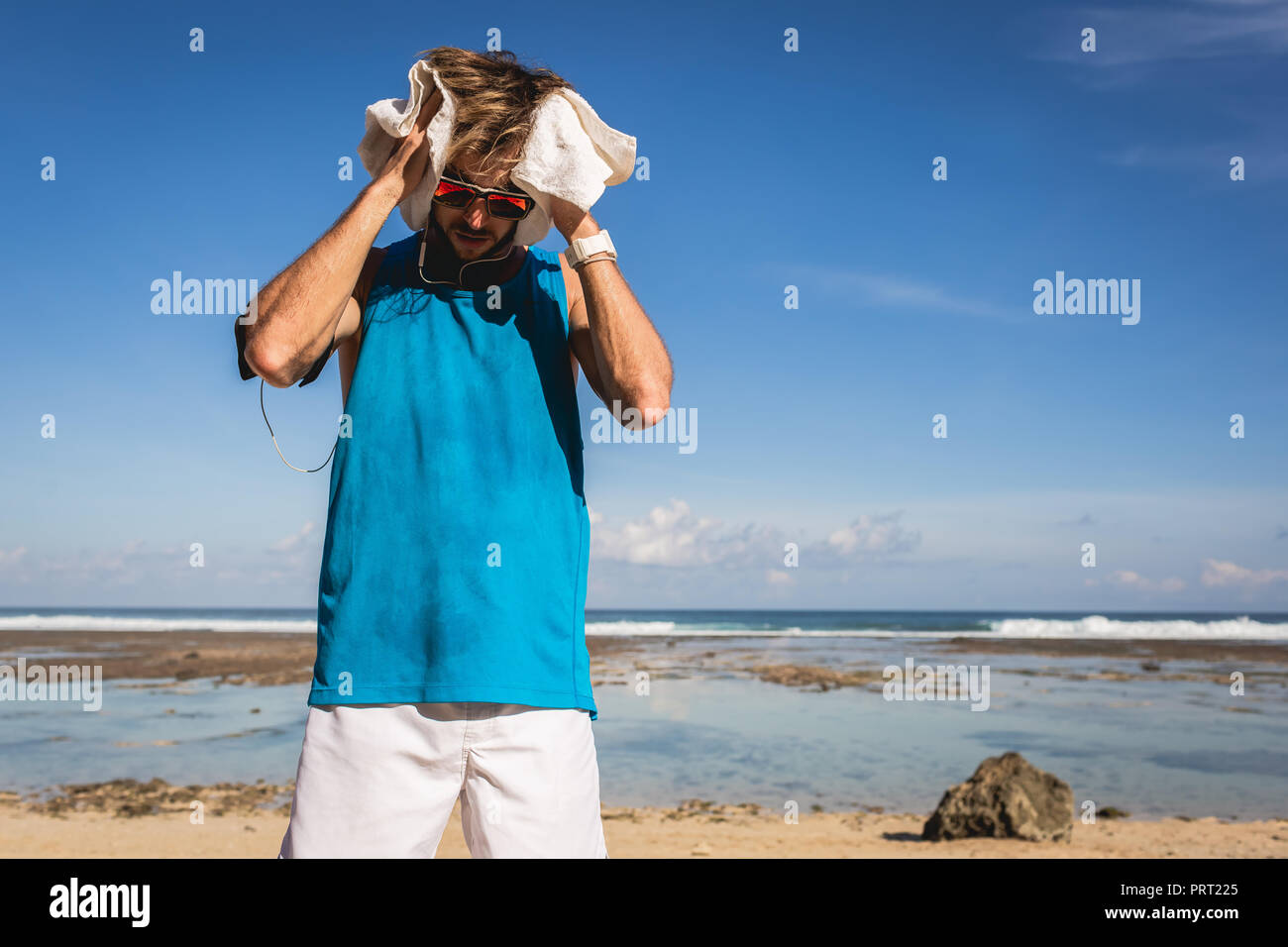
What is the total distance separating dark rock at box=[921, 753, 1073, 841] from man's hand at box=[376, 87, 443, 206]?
5.94 meters

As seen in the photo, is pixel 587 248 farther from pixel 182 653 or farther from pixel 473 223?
pixel 182 653

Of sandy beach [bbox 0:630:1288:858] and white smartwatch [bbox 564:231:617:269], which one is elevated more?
white smartwatch [bbox 564:231:617:269]

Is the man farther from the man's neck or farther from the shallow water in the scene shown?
the shallow water

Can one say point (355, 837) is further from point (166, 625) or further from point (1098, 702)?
point (166, 625)

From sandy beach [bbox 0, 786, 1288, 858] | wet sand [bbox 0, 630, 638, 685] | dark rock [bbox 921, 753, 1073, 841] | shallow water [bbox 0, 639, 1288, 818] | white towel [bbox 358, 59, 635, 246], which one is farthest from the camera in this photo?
wet sand [bbox 0, 630, 638, 685]

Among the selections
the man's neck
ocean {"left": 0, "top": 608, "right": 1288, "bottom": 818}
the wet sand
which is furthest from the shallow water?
the man's neck

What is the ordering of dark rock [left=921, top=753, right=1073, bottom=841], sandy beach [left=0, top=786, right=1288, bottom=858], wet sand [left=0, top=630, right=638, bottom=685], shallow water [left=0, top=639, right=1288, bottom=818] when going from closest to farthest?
sandy beach [left=0, top=786, right=1288, bottom=858] → dark rock [left=921, top=753, right=1073, bottom=841] → shallow water [left=0, top=639, right=1288, bottom=818] → wet sand [left=0, top=630, right=638, bottom=685]

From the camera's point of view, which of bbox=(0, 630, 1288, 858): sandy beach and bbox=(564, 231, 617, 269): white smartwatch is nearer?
bbox=(564, 231, 617, 269): white smartwatch

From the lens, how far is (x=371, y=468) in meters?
1.68

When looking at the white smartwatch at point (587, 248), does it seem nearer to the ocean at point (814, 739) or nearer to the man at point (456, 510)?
the man at point (456, 510)

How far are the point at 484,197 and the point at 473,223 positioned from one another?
0.21ft

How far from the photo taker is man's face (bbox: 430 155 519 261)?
1748mm

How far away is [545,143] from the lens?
1.69m
